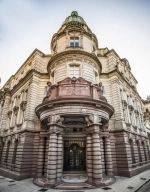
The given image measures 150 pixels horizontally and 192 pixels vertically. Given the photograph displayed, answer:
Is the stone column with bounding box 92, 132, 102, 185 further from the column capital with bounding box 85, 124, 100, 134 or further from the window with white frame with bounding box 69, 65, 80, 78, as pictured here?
the window with white frame with bounding box 69, 65, 80, 78

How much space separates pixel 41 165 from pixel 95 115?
24.4 ft

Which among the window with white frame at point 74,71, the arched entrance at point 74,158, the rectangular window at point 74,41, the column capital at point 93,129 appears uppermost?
Result: the rectangular window at point 74,41

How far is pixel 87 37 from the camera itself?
60.2 ft

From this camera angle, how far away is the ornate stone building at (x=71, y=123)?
1005 centimetres

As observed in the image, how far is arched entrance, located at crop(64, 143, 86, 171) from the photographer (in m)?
13.3

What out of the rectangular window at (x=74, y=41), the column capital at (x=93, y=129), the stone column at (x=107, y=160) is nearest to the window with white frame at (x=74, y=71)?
the rectangular window at (x=74, y=41)

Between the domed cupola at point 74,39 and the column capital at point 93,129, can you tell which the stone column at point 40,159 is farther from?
the domed cupola at point 74,39

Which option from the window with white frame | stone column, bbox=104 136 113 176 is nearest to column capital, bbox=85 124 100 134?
stone column, bbox=104 136 113 176

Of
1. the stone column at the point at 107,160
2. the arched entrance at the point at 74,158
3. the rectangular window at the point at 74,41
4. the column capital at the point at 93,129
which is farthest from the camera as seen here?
the rectangular window at the point at 74,41

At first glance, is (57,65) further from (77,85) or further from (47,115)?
(47,115)

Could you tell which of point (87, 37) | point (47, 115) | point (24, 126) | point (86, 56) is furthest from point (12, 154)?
point (87, 37)

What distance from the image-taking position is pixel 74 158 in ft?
44.8

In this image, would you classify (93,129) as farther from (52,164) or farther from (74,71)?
(74,71)

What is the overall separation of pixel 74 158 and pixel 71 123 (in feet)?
12.1
